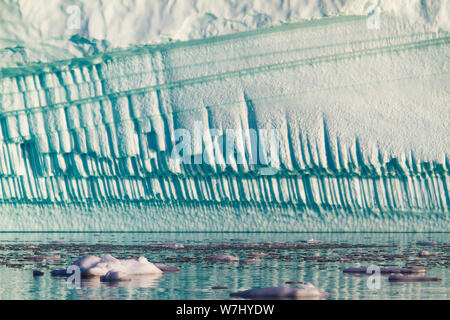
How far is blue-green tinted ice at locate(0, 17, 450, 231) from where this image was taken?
507 inches

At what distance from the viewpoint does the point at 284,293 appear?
5980 millimetres

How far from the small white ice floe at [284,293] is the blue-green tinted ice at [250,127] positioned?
6976mm

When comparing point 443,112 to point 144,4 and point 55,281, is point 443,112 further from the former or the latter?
point 55,281

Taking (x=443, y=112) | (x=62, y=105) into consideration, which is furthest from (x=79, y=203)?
(x=443, y=112)

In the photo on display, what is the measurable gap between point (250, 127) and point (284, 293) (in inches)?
281

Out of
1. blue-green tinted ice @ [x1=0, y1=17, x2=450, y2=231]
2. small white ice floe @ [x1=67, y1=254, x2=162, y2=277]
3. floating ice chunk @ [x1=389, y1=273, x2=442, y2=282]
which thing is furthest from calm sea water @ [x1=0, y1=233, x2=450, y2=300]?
blue-green tinted ice @ [x1=0, y1=17, x2=450, y2=231]

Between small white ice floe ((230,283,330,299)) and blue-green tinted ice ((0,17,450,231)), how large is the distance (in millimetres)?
6976

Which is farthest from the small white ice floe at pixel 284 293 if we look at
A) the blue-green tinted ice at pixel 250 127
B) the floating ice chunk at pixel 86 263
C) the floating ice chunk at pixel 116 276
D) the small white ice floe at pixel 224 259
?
the blue-green tinted ice at pixel 250 127

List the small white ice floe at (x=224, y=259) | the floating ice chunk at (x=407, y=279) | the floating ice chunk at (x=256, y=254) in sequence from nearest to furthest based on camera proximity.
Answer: the floating ice chunk at (x=407, y=279) < the small white ice floe at (x=224, y=259) < the floating ice chunk at (x=256, y=254)

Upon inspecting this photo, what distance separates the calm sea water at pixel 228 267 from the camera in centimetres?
623

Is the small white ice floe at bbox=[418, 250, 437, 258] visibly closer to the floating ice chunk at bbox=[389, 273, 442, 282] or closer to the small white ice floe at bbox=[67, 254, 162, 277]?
the floating ice chunk at bbox=[389, 273, 442, 282]

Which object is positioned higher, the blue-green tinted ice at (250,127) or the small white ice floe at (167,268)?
the blue-green tinted ice at (250,127)

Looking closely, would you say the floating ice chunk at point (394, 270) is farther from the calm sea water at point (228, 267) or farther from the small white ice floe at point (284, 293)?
the small white ice floe at point (284, 293)

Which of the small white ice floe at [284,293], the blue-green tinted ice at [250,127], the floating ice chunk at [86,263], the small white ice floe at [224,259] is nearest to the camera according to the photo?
the small white ice floe at [284,293]
